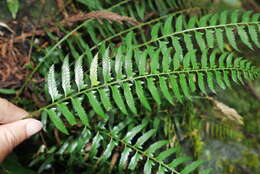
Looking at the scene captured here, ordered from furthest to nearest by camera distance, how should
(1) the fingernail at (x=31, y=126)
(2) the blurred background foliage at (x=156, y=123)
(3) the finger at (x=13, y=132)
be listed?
(2) the blurred background foliage at (x=156, y=123)
(1) the fingernail at (x=31, y=126)
(3) the finger at (x=13, y=132)

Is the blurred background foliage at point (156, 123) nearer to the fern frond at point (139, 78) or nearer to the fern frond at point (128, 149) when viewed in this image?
the fern frond at point (128, 149)

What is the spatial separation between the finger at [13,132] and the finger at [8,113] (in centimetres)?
15

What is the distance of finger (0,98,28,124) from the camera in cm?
171

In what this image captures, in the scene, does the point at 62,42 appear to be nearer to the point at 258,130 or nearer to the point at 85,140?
the point at 85,140

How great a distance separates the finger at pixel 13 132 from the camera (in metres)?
1.53

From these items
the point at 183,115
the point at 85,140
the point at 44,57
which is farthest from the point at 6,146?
the point at 183,115

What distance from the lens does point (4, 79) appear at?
7.77ft

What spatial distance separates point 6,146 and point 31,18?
58.4 inches

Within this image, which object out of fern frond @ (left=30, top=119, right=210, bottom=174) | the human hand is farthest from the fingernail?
fern frond @ (left=30, top=119, right=210, bottom=174)

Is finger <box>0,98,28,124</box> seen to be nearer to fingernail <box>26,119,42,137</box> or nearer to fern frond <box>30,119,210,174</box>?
fingernail <box>26,119,42,137</box>

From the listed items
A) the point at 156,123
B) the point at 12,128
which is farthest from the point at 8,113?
the point at 156,123

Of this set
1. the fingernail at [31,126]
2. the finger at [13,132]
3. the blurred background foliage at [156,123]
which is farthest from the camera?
the blurred background foliage at [156,123]

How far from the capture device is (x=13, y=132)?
5.17ft

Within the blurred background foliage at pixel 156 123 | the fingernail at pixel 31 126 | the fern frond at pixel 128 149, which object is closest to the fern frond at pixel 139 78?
the fingernail at pixel 31 126
